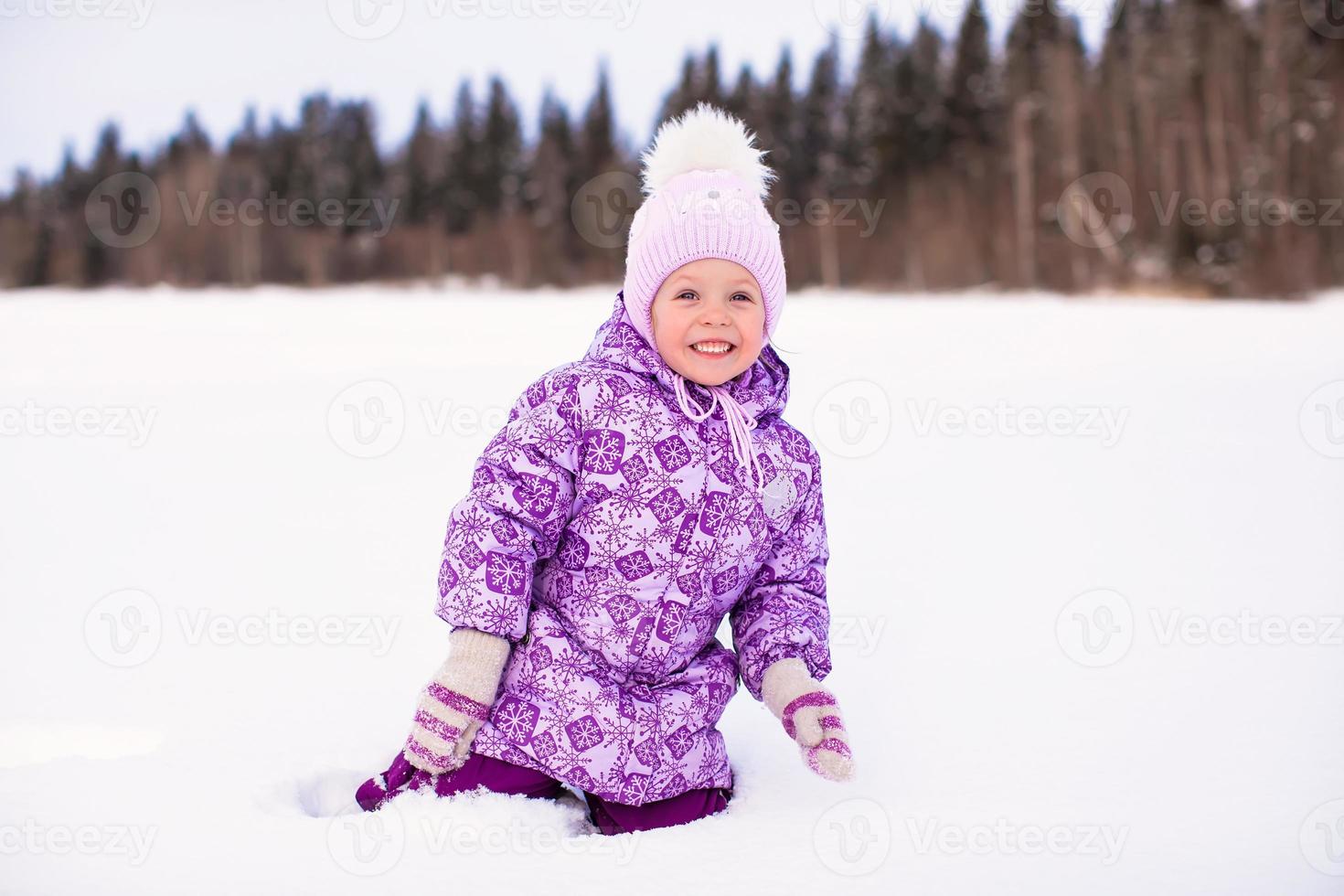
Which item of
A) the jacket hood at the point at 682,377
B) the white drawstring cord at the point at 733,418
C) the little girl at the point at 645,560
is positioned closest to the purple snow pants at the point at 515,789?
the little girl at the point at 645,560

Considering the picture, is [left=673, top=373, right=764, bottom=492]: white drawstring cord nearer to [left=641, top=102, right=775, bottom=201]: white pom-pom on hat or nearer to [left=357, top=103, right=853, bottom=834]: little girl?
[left=357, top=103, right=853, bottom=834]: little girl

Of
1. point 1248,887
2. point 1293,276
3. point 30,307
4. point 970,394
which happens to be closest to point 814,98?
point 1293,276

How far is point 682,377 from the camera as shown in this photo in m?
1.73

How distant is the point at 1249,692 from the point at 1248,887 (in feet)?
2.67

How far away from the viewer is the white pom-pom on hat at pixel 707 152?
180 cm

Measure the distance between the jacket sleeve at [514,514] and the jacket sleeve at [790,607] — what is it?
0.37m
